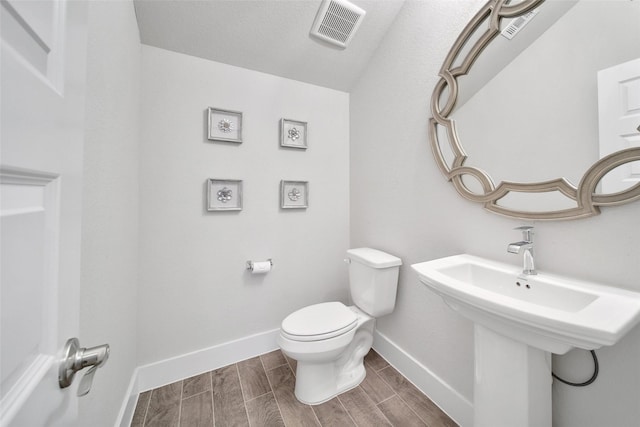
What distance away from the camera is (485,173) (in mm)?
1075

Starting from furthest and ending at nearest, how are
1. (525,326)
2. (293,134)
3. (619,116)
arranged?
(293,134)
(619,116)
(525,326)

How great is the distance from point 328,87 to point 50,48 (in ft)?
5.86

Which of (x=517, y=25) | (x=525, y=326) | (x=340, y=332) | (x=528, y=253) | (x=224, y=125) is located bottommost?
(x=340, y=332)

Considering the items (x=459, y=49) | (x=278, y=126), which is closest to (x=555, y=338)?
(x=459, y=49)

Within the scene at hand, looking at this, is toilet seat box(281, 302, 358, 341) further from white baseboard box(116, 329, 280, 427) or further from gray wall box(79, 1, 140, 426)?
gray wall box(79, 1, 140, 426)

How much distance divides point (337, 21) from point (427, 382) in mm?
2201

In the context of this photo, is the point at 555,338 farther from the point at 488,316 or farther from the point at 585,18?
the point at 585,18

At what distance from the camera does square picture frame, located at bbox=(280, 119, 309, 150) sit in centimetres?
171

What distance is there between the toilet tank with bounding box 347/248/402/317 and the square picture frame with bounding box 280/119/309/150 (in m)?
0.92

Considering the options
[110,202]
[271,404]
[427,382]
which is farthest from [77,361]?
[427,382]

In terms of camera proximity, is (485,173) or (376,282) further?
(376,282)

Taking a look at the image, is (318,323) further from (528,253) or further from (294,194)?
(528,253)

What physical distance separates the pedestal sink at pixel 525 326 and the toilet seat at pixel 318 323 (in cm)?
59

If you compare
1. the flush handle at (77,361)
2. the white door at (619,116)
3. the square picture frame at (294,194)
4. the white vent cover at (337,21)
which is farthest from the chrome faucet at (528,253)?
the white vent cover at (337,21)
